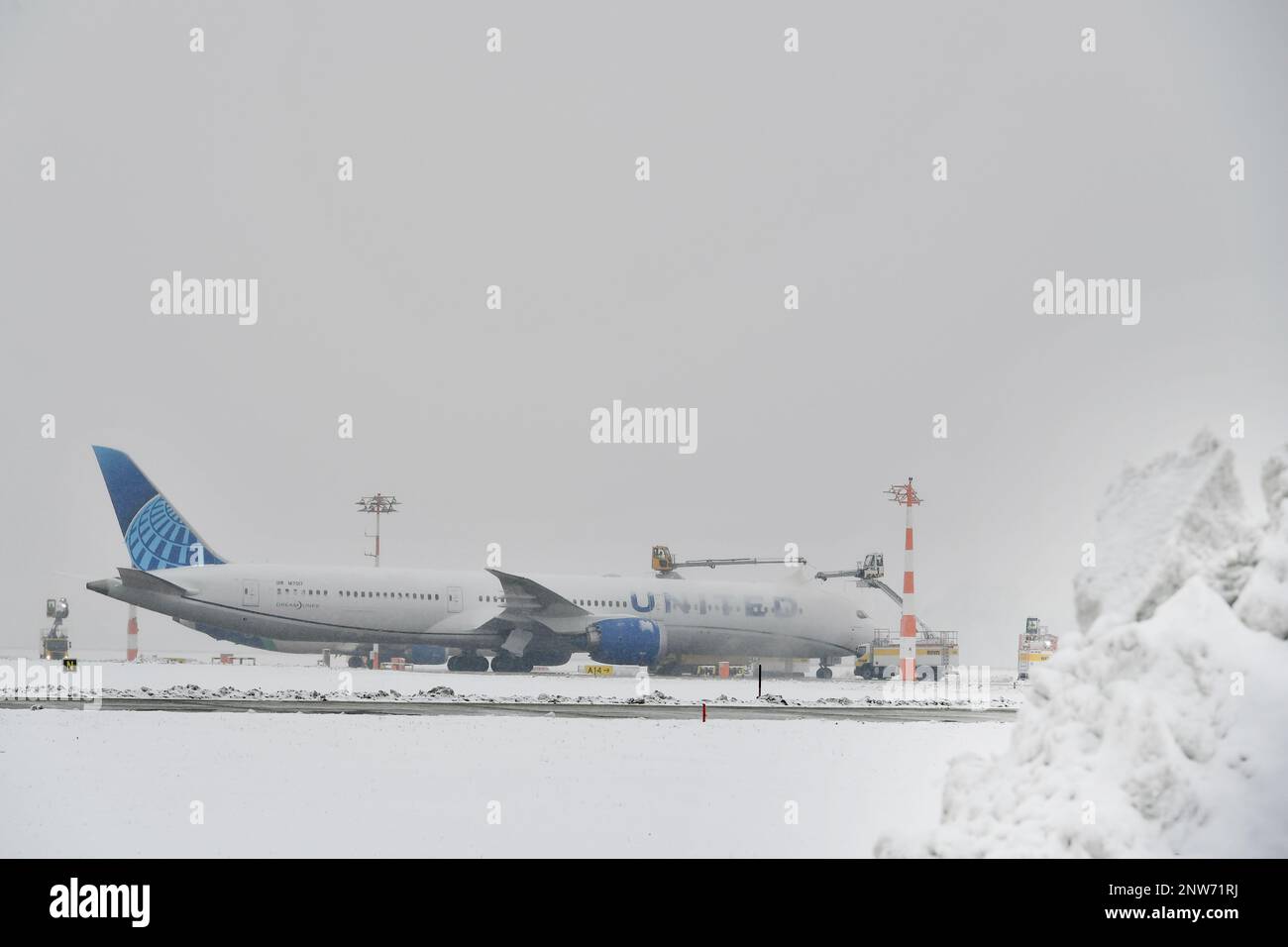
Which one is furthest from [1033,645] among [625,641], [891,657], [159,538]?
[159,538]

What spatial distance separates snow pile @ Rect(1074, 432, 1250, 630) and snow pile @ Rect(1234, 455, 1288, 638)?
0.65ft

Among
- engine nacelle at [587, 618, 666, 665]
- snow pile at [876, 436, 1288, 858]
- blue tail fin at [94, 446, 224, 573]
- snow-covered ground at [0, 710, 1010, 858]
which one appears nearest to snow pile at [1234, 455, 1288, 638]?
snow pile at [876, 436, 1288, 858]

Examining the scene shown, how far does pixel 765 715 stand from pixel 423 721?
8.29m

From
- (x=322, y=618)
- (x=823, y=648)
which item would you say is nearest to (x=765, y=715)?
(x=322, y=618)

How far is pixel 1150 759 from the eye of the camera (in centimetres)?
893

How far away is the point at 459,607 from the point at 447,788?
35735mm

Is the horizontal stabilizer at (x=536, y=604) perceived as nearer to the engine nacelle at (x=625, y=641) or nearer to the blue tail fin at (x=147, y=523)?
the engine nacelle at (x=625, y=641)

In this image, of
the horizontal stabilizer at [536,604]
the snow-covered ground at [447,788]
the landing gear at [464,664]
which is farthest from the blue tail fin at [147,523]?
the snow-covered ground at [447,788]

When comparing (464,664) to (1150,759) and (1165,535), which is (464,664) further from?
(1150,759)

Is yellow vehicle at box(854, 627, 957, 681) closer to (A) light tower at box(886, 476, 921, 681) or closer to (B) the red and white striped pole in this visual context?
(A) light tower at box(886, 476, 921, 681)

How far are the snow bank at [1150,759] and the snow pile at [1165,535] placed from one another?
43 cm

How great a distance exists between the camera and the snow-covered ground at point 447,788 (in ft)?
42.3

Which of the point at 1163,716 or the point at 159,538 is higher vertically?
the point at 159,538
